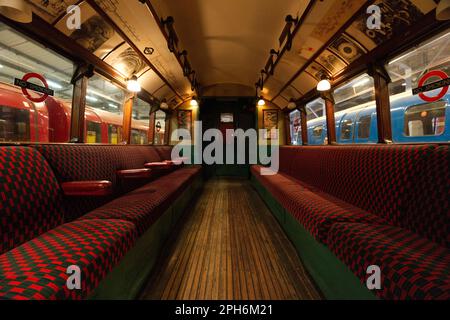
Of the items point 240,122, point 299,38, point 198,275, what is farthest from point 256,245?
point 240,122

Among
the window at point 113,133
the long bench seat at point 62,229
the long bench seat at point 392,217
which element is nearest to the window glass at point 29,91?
the long bench seat at point 62,229

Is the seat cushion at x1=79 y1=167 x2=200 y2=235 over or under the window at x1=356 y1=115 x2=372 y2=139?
under

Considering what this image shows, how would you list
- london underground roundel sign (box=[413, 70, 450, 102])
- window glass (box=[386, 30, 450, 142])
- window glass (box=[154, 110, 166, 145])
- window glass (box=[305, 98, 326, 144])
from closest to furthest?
london underground roundel sign (box=[413, 70, 450, 102]) < window glass (box=[386, 30, 450, 142]) < window glass (box=[305, 98, 326, 144]) < window glass (box=[154, 110, 166, 145])

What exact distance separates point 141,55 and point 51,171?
300cm

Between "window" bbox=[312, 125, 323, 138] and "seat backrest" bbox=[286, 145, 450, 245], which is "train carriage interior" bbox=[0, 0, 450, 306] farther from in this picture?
"window" bbox=[312, 125, 323, 138]

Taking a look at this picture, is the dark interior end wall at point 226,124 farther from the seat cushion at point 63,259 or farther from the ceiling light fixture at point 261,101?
the seat cushion at point 63,259

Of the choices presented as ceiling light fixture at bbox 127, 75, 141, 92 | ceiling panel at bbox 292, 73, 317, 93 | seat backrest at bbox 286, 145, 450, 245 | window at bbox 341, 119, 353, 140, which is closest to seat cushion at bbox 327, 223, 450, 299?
seat backrest at bbox 286, 145, 450, 245

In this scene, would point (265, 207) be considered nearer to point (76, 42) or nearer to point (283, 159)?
point (283, 159)

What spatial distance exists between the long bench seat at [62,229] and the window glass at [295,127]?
512cm

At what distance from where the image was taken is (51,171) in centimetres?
158

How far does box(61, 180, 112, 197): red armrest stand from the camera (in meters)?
1.55

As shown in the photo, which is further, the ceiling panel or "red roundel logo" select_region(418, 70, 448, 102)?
the ceiling panel

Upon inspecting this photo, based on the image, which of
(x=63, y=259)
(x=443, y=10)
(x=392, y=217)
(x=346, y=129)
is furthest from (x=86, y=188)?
(x=346, y=129)

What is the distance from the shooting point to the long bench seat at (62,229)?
0.84 m
